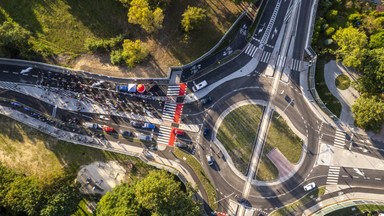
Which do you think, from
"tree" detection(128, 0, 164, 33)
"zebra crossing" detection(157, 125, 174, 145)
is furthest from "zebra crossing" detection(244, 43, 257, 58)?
"zebra crossing" detection(157, 125, 174, 145)

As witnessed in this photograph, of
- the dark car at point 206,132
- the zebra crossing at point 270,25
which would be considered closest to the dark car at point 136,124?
the dark car at point 206,132

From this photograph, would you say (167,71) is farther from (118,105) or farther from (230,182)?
(230,182)

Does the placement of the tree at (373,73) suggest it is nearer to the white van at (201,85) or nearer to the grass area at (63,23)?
the white van at (201,85)

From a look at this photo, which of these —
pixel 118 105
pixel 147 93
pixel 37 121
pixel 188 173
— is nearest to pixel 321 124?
pixel 188 173

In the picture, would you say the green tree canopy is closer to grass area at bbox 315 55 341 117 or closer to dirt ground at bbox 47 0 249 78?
dirt ground at bbox 47 0 249 78

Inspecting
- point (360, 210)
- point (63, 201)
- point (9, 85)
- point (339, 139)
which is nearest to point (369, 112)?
point (339, 139)

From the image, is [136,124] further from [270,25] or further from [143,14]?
[270,25]
